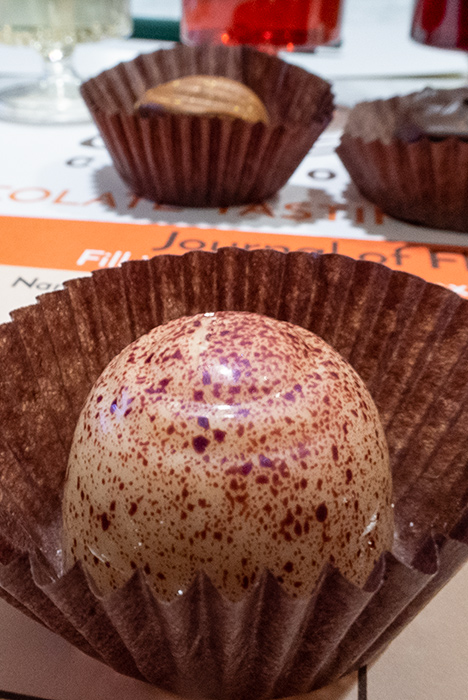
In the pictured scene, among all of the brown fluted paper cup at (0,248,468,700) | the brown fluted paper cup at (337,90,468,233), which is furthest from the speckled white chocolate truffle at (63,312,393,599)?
the brown fluted paper cup at (337,90,468,233)

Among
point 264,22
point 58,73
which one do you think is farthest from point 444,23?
point 58,73

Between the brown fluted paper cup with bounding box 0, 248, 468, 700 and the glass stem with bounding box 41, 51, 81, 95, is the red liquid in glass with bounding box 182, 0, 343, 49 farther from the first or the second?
the brown fluted paper cup with bounding box 0, 248, 468, 700

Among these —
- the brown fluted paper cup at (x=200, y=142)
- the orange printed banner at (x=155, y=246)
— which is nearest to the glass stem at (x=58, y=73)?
the brown fluted paper cup at (x=200, y=142)

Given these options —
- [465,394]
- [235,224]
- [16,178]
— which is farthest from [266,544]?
[16,178]

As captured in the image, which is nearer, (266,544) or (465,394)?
(266,544)

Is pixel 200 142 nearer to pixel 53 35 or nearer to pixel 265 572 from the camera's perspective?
pixel 53 35

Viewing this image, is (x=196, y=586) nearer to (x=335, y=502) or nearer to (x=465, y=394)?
(x=335, y=502)
